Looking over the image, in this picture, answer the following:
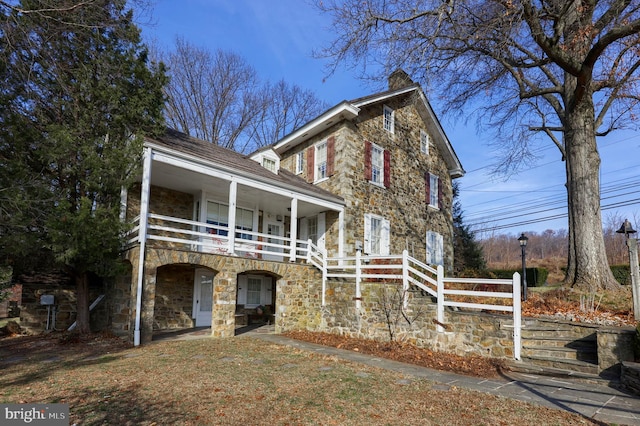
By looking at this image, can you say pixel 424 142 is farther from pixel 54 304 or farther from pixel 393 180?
pixel 54 304

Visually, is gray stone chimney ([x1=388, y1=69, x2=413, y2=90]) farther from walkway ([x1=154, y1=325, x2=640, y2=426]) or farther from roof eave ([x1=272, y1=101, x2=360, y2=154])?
walkway ([x1=154, y1=325, x2=640, y2=426])

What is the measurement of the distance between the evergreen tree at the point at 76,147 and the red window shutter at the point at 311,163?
6500mm

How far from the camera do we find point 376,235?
14.6 meters

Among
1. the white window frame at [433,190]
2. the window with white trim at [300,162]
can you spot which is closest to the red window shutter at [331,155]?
the window with white trim at [300,162]

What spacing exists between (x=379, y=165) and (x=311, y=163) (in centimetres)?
277

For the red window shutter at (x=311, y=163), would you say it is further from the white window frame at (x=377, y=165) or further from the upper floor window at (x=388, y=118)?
the upper floor window at (x=388, y=118)

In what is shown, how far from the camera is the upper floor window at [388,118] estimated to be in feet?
51.1

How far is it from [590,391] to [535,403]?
4.22 ft

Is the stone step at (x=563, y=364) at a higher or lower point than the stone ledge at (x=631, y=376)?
lower

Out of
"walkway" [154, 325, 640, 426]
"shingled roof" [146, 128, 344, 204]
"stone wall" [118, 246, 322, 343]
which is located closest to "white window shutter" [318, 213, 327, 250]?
"shingled roof" [146, 128, 344, 204]

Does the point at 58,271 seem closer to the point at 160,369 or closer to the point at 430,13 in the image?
the point at 160,369

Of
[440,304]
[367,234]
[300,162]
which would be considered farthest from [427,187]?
[440,304]

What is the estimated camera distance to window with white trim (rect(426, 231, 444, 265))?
16797mm

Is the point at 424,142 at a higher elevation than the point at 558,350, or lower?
higher
